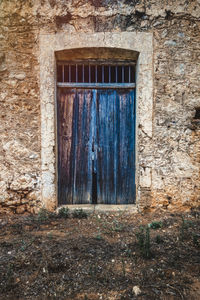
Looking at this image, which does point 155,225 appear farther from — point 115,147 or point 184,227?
point 115,147

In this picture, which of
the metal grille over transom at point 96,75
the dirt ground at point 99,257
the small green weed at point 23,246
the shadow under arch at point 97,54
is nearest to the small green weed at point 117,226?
the dirt ground at point 99,257

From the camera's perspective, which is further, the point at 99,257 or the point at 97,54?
the point at 97,54

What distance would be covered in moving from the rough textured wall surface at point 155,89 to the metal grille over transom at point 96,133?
0.39 m

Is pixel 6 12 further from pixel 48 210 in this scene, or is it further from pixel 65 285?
pixel 65 285

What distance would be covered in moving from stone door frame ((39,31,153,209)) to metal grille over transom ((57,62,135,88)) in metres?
0.20

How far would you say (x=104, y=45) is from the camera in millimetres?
3203

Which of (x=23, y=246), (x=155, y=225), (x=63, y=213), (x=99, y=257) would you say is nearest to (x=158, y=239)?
(x=155, y=225)

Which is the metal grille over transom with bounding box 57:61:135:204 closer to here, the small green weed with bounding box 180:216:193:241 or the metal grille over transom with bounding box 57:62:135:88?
the metal grille over transom with bounding box 57:62:135:88

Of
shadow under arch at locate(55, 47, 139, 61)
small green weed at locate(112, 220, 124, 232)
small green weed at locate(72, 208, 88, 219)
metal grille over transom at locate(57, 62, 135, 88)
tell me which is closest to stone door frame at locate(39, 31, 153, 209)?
shadow under arch at locate(55, 47, 139, 61)

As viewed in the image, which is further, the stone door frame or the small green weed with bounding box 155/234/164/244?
the stone door frame

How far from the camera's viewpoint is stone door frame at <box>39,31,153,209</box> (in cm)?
320

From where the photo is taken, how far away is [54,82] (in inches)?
130

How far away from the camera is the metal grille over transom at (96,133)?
3518mm

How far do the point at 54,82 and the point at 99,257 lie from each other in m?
2.61
